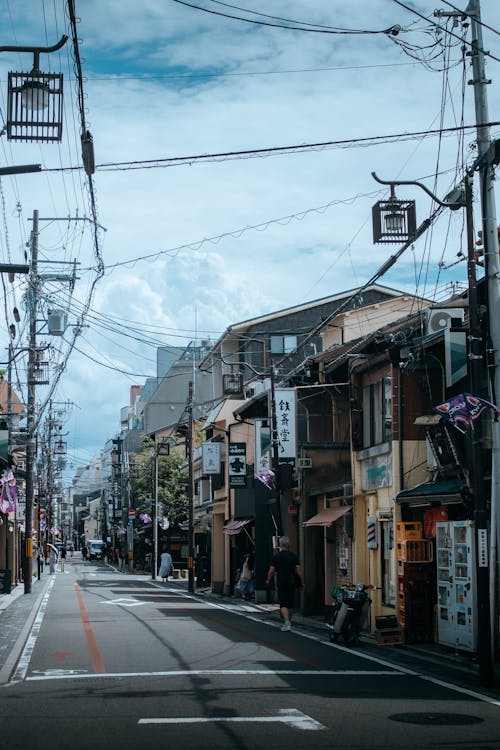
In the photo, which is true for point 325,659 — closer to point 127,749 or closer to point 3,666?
point 3,666

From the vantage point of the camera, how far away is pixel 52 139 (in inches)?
550

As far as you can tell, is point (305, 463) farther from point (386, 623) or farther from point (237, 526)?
point (237, 526)

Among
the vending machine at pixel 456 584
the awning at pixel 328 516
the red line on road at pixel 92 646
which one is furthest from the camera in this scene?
the awning at pixel 328 516

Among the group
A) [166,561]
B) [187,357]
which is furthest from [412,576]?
[187,357]

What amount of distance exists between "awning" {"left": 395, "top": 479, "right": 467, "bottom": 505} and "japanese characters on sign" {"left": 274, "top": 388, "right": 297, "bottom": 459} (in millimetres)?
9486

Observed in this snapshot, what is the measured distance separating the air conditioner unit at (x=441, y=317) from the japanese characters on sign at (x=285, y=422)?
11091mm

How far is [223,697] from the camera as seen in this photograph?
1355 cm

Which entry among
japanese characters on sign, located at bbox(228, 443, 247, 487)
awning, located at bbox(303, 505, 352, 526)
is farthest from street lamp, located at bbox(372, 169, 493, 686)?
japanese characters on sign, located at bbox(228, 443, 247, 487)

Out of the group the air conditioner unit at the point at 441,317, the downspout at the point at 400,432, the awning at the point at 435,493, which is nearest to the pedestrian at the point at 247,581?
the downspout at the point at 400,432

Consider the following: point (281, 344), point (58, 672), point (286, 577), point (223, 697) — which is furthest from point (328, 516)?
point (281, 344)

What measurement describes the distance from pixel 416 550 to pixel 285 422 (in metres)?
11.2

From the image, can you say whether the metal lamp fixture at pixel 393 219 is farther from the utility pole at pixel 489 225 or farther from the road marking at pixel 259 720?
the road marking at pixel 259 720

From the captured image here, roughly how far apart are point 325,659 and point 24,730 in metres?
8.47

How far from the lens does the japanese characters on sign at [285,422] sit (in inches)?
1288
